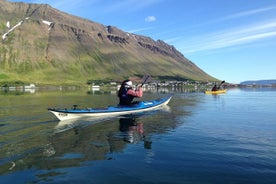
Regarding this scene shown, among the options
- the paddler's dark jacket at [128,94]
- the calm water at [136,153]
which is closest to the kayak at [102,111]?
the paddler's dark jacket at [128,94]

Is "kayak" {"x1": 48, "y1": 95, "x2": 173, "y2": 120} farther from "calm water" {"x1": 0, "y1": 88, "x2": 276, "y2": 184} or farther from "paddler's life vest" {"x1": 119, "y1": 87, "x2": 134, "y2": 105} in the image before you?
"calm water" {"x1": 0, "y1": 88, "x2": 276, "y2": 184}

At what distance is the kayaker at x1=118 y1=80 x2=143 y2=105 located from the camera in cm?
3891

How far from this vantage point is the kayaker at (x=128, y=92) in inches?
1532

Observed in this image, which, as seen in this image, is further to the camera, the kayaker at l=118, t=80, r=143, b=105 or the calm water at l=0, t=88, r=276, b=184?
the kayaker at l=118, t=80, r=143, b=105

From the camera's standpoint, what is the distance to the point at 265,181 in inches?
607

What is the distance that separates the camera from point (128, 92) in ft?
130

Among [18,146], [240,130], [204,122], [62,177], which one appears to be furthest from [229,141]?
[18,146]

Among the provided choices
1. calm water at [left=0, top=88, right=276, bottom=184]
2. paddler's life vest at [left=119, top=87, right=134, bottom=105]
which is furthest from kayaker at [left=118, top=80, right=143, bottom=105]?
calm water at [left=0, top=88, right=276, bottom=184]

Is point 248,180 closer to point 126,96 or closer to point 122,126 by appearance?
point 122,126

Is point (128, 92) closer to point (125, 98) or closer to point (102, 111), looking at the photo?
point (125, 98)

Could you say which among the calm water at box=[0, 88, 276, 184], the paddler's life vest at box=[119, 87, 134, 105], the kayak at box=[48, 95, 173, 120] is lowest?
the calm water at box=[0, 88, 276, 184]

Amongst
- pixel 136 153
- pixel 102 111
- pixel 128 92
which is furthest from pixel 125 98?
pixel 136 153

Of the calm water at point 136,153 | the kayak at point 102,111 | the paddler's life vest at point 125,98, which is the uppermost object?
the paddler's life vest at point 125,98

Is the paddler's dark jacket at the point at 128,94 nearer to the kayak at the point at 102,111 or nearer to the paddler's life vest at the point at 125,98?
the paddler's life vest at the point at 125,98
